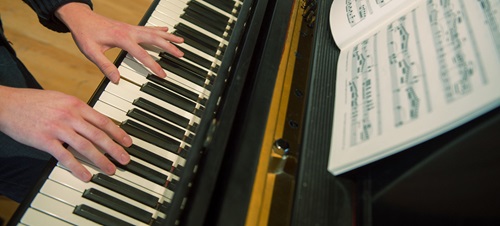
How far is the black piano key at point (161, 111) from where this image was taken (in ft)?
3.11

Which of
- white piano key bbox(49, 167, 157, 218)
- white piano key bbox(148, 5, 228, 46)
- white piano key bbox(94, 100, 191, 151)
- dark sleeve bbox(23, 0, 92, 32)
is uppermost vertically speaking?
white piano key bbox(148, 5, 228, 46)

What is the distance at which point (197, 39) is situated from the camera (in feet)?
3.82

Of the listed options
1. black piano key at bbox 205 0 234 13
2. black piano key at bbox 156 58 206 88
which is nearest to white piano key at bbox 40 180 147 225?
black piano key at bbox 156 58 206 88

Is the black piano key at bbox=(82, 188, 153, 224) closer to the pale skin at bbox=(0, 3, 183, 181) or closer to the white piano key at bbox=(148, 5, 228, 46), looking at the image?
the pale skin at bbox=(0, 3, 183, 181)

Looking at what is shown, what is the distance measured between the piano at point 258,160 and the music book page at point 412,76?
7cm

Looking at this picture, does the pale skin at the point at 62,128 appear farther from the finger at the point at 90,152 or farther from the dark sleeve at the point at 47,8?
the dark sleeve at the point at 47,8

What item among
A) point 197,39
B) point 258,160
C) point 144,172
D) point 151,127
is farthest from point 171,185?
point 197,39

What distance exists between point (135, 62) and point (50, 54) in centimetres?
130

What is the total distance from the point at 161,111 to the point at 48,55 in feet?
4.86

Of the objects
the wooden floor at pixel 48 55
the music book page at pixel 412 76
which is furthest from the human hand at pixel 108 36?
the wooden floor at pixel 48 55

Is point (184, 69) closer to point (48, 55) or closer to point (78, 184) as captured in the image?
point (78, 184)

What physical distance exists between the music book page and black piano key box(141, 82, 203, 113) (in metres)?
0.45

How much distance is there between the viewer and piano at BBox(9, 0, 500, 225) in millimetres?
647

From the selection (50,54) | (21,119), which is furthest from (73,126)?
(50,54)
